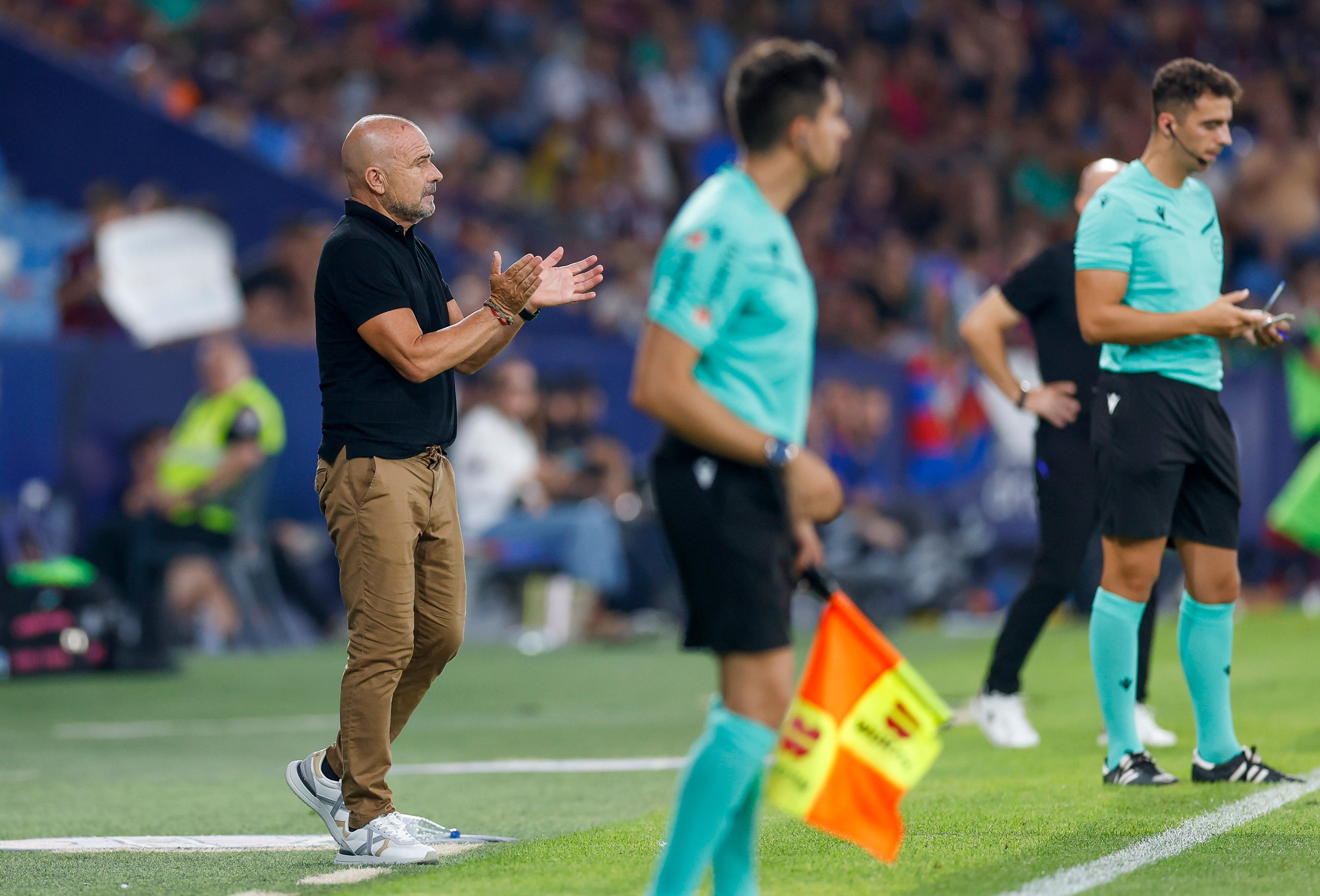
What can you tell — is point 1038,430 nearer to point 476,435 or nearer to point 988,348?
point 988,348

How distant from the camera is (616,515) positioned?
47.5 ft

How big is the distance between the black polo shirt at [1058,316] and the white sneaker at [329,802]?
341 centimetres

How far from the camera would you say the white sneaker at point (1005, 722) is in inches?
292

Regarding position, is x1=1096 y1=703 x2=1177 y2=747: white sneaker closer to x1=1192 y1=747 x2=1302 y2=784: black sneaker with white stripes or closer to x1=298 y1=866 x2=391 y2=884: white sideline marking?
x1=1192 y1=747 x2=1302 y2=784: black sneaker with white stripes

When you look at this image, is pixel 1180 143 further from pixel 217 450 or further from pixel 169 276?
pixel 169 276

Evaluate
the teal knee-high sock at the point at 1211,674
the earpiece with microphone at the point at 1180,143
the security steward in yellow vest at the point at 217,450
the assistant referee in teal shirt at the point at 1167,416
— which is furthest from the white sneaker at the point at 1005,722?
the security steward in yellow vest at the point at 217,450

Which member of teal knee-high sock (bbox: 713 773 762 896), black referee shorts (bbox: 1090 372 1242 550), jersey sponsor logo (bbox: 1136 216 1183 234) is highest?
jersey sponsor logo (bbox: 1136 216 1183 234)

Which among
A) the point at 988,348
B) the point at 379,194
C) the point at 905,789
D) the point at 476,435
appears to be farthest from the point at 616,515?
the point at 905,789

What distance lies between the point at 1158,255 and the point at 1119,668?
1434 millimetres

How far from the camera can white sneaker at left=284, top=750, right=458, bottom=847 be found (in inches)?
202

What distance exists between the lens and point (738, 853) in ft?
12.6

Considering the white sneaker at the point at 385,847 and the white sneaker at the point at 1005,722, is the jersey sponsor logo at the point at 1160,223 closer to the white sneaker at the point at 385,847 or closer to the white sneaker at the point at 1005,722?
the white sneaker at the point at 1005,722

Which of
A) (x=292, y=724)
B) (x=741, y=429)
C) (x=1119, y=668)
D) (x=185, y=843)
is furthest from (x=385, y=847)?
(x=292, y=724)

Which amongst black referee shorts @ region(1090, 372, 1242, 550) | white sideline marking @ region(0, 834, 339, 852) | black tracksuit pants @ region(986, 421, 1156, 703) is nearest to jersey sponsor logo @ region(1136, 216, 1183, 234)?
black referee shorts @ region(1090, 372, 1242, 550)
